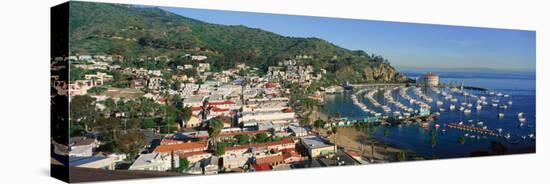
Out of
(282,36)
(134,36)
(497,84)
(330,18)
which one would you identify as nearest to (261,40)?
(282,36)

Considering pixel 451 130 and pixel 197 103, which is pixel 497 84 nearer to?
pixel 451 130

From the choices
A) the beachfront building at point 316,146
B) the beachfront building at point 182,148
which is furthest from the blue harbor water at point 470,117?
the beachfront building at point 182,148

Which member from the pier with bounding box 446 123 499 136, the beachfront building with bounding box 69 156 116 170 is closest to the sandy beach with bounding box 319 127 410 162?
the pier with bounding box 446 123 499 136

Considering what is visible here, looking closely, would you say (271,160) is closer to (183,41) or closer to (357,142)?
(357,142)

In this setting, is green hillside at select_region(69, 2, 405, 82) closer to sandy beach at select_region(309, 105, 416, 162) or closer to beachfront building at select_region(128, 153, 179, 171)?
sandy beach at select_region(309, 105, 416, 162)

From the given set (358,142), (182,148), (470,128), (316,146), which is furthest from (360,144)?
(182,148)

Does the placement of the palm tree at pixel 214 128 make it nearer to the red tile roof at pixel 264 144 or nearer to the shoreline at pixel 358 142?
the red tile roof at pixel 264 144
